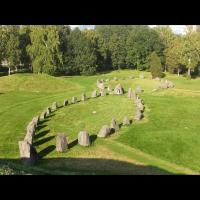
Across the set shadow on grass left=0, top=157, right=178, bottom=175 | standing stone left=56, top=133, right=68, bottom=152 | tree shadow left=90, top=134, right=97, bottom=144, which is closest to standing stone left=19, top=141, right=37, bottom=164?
shadow on grass left=0, top=157, right=178, bottom=175

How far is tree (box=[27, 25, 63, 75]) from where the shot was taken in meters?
73.6

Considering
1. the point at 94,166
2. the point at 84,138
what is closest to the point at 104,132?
the point at 84,138

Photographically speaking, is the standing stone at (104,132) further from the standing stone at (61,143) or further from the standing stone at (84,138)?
the standing stone at (61,143)

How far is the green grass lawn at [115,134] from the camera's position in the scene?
21.9 metres

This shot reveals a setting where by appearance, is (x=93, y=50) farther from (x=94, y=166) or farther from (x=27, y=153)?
(x=94, y=166)

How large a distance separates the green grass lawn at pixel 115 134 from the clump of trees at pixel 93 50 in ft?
81.5

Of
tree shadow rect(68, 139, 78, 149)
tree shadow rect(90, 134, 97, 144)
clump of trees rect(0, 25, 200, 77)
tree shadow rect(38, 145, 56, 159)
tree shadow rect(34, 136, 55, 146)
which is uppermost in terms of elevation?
clump of trees rect(0, 25, 200, 77)

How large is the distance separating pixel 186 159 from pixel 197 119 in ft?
36.5

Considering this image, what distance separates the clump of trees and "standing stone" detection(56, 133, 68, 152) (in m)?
49.0

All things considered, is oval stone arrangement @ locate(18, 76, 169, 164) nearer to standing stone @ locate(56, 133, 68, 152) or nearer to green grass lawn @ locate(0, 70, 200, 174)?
standing stone @ locate(56, 133, 68, 152)
